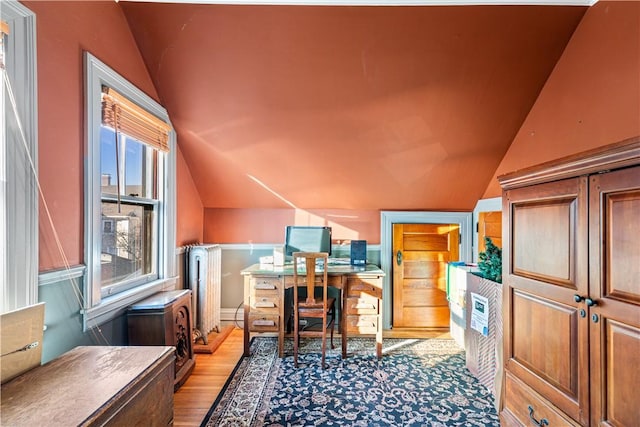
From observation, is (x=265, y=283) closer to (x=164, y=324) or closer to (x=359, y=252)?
(x=164, y=324)

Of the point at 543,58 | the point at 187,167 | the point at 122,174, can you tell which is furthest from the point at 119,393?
the point at 543,58

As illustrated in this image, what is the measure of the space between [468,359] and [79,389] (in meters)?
2.60

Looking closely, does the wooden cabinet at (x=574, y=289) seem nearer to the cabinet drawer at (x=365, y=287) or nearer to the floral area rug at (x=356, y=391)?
the floral area rug at (x=356, y=391)

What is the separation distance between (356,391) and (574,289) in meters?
1.60

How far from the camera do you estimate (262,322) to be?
8.84ft

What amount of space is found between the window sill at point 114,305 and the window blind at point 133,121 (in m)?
1.08

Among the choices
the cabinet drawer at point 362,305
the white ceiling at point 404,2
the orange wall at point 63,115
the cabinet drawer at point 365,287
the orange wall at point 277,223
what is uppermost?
the white ceiling at point 404,2

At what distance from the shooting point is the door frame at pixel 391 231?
131 inches

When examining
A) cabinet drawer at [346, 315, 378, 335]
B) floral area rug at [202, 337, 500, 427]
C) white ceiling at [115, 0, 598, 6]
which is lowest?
floral area rug at [202, 337, 500, 427]

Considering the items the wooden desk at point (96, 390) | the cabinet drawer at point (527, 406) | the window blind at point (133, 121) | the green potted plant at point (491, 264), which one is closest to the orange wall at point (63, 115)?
the window blind at point (133, 121)

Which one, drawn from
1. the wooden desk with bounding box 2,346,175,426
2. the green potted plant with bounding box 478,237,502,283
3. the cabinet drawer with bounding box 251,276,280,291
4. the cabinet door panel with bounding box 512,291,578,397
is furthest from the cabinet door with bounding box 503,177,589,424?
the cabinet drawer with bounding box 251,276,280,291

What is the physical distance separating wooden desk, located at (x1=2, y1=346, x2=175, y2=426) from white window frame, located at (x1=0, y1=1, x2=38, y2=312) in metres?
0.39

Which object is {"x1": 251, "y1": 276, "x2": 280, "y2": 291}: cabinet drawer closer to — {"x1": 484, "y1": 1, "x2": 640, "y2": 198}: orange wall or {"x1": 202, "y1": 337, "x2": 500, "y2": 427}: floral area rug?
{"x1": 202, "y1": 337, "x2": 500, "y2": 427}: floral area rug

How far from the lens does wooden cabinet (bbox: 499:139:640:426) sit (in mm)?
948
